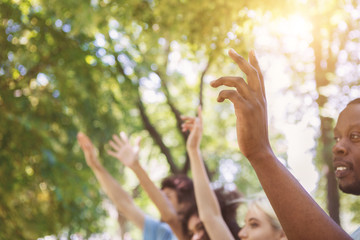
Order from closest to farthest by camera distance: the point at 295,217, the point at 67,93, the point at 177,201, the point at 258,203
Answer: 1. the point at 295,217
2. the point at 258,203
3. the point at 177,201
4. the point at 67,93

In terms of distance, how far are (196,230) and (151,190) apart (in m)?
0.49

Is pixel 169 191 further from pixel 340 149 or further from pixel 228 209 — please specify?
pixel 340 149

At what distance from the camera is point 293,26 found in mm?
5016

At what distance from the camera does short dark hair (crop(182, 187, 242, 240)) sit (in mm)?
3102

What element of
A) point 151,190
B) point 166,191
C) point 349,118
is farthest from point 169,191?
point 349,118

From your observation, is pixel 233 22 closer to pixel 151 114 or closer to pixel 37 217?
pixel 37 217

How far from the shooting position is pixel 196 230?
127 inches

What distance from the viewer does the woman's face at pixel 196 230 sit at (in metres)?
3.16

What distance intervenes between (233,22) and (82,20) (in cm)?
159

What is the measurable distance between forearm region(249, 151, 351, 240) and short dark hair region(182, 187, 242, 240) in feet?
6.58

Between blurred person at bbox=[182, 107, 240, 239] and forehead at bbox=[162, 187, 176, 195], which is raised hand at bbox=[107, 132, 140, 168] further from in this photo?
blurred person at bbox=[182, 107, 240, 239]

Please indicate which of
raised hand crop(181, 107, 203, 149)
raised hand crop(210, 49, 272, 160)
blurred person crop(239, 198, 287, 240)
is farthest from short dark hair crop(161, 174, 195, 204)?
raised hand crop(210, 49, 272, 160)

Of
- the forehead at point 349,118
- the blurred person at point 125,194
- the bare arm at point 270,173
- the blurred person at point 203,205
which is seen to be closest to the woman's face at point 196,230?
the blurred person at point 203,205

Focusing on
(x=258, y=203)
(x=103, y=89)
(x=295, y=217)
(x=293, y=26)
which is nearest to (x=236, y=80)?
(x=295, y=217)
